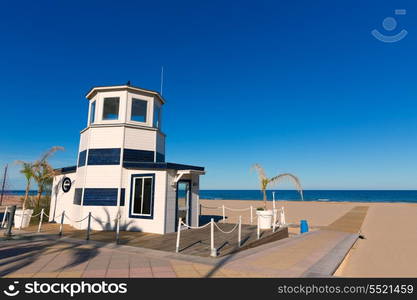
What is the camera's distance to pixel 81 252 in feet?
23.6

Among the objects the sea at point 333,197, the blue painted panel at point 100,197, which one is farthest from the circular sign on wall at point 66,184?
the sea at point 333,197

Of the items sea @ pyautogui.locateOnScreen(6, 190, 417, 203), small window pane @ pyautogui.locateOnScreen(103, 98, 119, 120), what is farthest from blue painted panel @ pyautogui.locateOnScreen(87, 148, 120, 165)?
sea @ pyautogui.locateOnScreen(6, 190, 417, 203)

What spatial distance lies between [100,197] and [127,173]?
5.69ft

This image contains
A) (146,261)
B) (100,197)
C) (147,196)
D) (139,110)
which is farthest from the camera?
(139,110)

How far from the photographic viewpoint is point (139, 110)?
13.0 meters

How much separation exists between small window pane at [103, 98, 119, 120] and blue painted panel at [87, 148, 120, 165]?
1.99 meters

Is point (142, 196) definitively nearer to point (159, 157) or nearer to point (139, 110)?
point (159, 157)

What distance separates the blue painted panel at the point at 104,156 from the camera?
37.8 ft

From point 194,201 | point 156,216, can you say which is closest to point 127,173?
point 156,216

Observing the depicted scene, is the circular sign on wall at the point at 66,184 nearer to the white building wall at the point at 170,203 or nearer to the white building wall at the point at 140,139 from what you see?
the white building wall at the point at 140,139

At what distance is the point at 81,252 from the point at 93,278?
2.71m

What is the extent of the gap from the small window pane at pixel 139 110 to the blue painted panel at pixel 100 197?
13.5 ft

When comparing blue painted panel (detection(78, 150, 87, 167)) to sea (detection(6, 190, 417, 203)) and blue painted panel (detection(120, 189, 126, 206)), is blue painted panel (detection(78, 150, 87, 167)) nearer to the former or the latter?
blue painted panel (detection(120, 189, 126, 206))

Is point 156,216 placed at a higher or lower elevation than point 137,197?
lower
